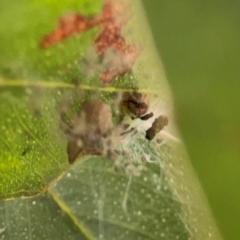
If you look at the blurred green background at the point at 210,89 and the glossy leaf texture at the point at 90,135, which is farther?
the blurred green background at the point at 210,89

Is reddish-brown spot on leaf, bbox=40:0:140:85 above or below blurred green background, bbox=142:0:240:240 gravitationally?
above

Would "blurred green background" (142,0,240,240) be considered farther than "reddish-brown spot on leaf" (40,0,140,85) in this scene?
Yes

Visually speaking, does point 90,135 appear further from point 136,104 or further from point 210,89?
point 210,89

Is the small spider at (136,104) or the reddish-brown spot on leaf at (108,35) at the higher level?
the reddish-brown spot on leaf at (108,35)

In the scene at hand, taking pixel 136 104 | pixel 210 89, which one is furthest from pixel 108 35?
pixel 210 89

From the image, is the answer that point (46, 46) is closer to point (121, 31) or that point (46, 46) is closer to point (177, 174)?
point (121, 31)
